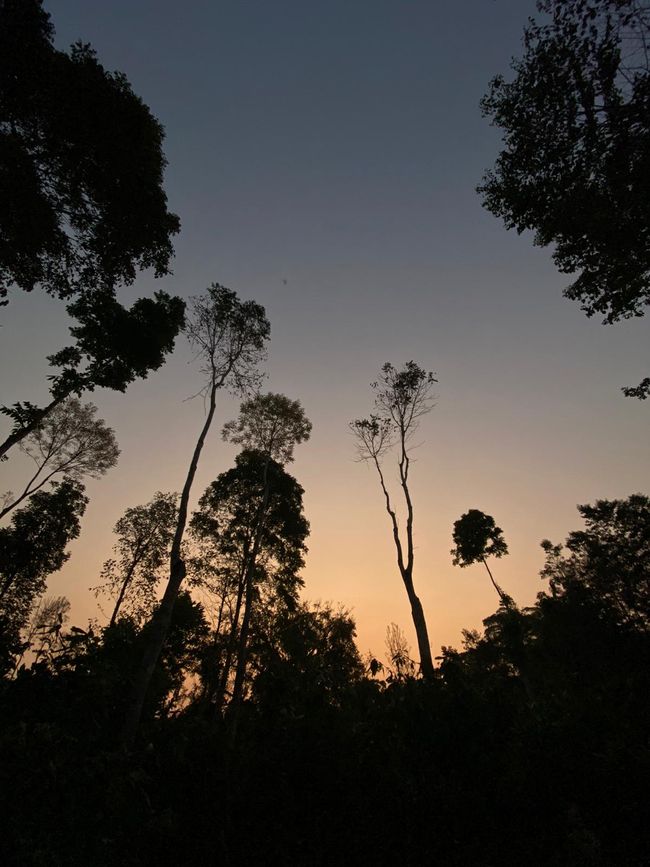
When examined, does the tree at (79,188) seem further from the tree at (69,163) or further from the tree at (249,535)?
the tree at (249,535)

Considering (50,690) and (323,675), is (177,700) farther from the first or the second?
(323,675)

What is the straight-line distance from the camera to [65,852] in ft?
8.30

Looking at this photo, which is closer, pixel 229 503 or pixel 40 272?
pixel 40 272

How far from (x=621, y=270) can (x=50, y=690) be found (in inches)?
575

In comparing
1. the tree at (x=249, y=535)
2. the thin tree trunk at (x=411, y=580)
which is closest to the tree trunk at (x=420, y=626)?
the thin tree trunk at (x=411, y=580)

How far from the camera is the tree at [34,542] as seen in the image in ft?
67.4

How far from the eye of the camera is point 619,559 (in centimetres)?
2722

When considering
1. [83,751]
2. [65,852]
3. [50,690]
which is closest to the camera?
[65,852]

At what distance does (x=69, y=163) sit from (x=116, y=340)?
16.1 ft

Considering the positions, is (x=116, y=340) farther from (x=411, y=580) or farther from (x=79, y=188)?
(x=411, y=580)

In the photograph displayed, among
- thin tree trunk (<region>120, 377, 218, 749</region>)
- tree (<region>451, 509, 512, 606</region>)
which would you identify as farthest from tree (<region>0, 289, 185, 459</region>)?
tree (<region>451, 509, 512, 606</region>)

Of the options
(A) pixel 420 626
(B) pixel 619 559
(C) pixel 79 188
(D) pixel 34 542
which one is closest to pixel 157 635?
(A) pixel 420 626

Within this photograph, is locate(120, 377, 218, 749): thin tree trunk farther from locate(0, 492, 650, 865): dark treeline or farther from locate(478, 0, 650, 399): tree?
locate(478, 0, 650, 399): tree

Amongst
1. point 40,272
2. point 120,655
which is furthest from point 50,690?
point 120,655
